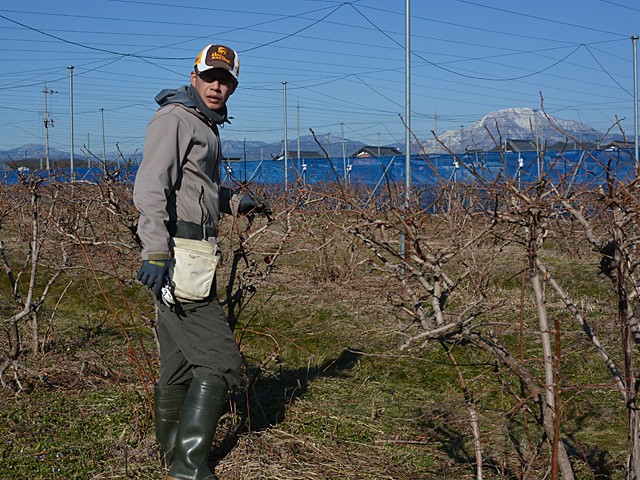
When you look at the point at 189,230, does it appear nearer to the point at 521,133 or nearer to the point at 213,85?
the point at 213,85

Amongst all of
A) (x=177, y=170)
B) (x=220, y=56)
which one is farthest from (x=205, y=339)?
(x=220, y=56)

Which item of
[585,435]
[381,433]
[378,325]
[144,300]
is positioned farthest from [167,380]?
[144,300]

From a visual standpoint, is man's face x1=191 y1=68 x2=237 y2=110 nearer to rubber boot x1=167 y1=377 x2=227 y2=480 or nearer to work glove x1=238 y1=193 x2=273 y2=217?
work glove x1=238 y1=193 x2=273 y2=217

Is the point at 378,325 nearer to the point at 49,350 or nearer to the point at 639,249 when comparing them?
the point at 49,350

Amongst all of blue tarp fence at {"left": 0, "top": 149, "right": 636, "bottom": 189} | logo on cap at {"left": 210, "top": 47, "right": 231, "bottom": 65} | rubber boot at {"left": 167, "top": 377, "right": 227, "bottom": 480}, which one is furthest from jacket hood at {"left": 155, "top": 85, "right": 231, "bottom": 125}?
rubber boot at {"left": 167, "top": 377, "right": 227, "bottom": 480}

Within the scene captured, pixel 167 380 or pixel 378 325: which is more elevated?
pixel 167 380

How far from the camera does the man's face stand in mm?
3410

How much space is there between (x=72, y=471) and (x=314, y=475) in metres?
1.04

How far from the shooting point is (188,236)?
335cm

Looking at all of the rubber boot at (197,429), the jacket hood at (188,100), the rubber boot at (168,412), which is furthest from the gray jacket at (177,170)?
the rubber boot at (168,412)

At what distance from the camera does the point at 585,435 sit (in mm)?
4293

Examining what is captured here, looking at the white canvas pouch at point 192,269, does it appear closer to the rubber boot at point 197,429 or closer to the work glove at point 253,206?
the rubber boot at point 197,429

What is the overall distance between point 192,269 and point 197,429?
2.05 ft

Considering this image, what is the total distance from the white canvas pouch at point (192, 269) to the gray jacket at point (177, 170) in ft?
0.31
